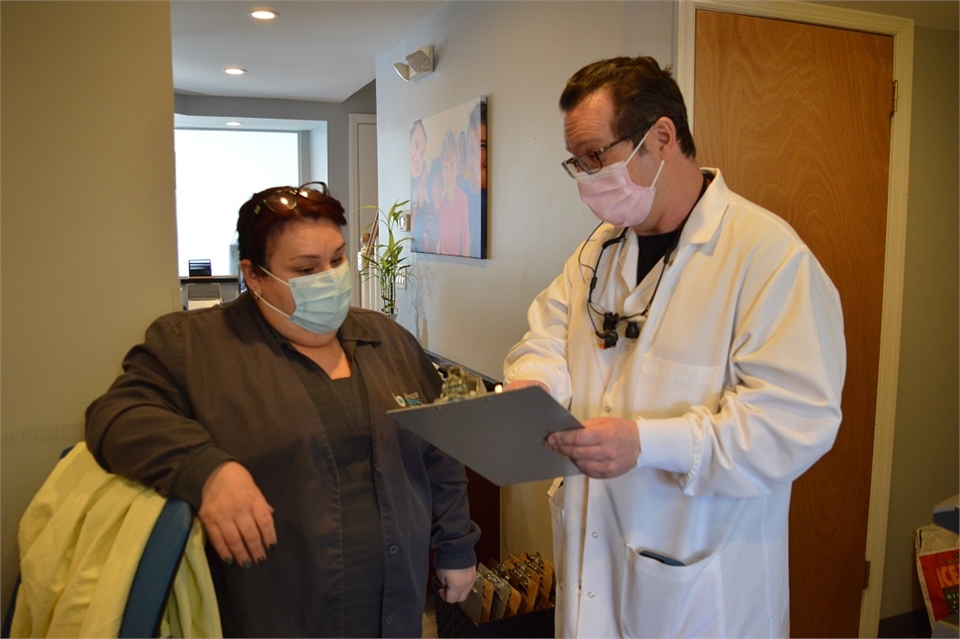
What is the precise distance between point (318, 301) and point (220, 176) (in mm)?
6602

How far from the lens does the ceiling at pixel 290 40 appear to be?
3582 millimetres

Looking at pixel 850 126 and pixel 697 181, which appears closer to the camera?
pixel 697 181

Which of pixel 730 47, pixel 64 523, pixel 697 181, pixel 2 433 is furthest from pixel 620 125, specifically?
pixel 2 433

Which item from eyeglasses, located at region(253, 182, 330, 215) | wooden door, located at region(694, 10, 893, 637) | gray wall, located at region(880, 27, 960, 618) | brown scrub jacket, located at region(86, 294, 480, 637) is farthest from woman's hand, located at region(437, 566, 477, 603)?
gray wall, located at region(880, 27, 960, 618)

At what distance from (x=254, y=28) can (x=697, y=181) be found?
3.32 metres

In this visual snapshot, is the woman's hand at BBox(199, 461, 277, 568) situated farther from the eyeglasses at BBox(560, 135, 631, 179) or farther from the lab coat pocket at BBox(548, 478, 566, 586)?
the eyeglasses at BBox(560, 135, 631, 179)

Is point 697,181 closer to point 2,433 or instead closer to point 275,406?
point 275,406

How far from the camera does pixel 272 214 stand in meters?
1.34

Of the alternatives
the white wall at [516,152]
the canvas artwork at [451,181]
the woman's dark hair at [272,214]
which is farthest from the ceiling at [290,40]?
the woman's dark hair at [272,214]

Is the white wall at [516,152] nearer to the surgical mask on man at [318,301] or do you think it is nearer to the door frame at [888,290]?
the door frame at [888,290]

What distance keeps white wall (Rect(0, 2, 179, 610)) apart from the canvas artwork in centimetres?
182

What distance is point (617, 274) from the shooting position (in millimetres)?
1516

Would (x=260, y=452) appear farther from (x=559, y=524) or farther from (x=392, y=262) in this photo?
(x=392, y=262)

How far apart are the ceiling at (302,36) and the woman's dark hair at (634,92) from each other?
124 cm
